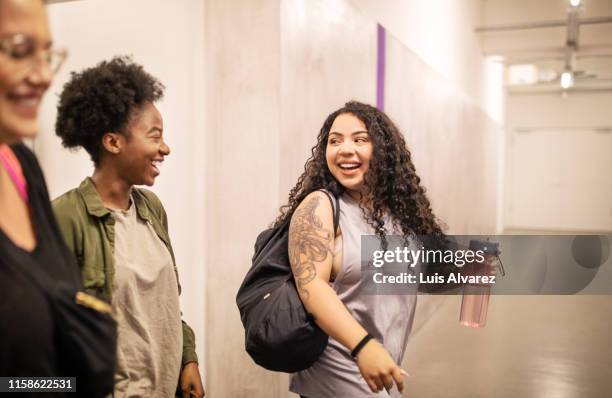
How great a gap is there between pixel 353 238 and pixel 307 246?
0.12 m

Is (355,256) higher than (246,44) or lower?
lower

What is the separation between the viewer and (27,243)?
584mm

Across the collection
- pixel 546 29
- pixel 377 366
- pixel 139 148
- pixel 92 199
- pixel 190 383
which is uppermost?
pixel 546 29

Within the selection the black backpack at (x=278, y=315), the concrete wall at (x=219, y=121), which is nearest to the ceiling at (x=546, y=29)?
the concrete wall at (x=219, y=121)

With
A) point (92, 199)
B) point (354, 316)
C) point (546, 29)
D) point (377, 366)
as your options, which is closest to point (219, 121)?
point (92, 199)

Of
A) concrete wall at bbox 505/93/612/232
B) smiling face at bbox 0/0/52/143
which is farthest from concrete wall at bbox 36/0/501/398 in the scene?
concrete wall at bbox 505/93/612/232

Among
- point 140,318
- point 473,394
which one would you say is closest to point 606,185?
point 473,394

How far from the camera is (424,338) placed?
4105 millimetres

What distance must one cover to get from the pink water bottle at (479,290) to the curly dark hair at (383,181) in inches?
6.2

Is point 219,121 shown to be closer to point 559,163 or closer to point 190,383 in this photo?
point 190,383

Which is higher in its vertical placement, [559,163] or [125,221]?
[559,163]

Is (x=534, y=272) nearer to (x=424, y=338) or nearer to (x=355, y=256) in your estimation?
(x=355, y=256)

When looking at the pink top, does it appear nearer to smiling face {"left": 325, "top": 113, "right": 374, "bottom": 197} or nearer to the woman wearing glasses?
the woman wearing glasses

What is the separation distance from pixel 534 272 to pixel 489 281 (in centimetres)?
93
